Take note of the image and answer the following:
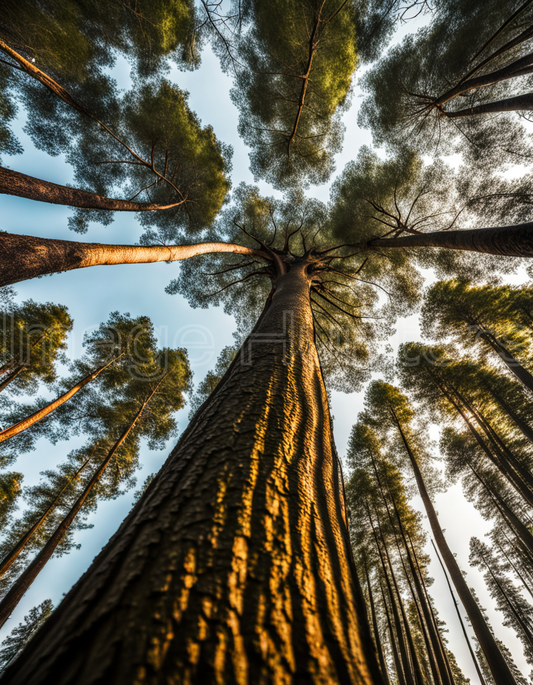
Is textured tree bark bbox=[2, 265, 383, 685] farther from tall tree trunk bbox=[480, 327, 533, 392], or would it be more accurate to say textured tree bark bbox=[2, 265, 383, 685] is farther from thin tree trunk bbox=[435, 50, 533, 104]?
tall tree trunk bbox=[480, 327, 533, 392]

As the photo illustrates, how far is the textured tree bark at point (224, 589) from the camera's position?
404 millimetres

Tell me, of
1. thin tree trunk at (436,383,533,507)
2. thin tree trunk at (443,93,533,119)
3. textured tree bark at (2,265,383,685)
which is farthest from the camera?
thin tree trunk at (436,383,533,507)

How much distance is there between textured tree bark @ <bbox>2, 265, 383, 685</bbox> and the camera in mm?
404

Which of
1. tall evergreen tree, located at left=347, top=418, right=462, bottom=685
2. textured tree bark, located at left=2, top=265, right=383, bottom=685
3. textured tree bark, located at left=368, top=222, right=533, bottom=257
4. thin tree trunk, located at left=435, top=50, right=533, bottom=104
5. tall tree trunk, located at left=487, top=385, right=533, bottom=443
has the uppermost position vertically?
thin tree trunk, located at left=435, top=50, right=533, bottom=104

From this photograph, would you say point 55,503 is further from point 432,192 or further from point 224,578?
point 432,192

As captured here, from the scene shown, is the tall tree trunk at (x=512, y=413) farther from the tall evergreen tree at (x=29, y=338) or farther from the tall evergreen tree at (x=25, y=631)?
the tall evergreen tree at (x=25, y=631)

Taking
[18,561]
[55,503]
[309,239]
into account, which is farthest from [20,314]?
[18,561]

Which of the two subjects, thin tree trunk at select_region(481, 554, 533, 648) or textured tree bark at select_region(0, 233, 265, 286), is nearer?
textured tree bark at select_region(0, 233, 265, 286)

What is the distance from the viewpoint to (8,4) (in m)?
4.95

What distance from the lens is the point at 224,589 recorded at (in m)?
0.51

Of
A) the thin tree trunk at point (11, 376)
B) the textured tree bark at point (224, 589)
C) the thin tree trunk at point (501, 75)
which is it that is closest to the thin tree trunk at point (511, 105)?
the thin tree trunk at point (501, 75)

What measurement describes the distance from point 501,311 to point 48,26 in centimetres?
1412

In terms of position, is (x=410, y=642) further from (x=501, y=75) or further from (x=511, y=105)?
(x=501, y=75)

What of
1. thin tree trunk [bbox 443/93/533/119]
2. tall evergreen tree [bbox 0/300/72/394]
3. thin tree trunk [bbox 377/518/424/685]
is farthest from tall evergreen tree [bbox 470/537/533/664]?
tall evergreen tree [bbox 0/300/72/394]
